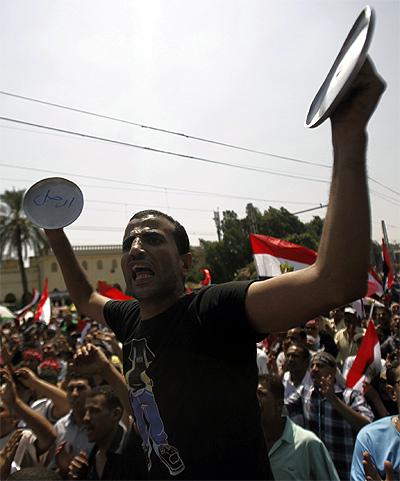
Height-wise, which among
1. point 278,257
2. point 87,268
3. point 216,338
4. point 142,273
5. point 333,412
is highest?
point 87,268

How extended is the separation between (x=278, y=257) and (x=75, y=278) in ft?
21.0

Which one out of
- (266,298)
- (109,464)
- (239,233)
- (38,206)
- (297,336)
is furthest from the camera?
(239,233)

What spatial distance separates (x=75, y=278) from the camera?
2.28 m

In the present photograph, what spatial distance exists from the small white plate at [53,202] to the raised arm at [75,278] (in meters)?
0.06

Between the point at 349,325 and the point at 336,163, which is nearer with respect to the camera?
the point at 336,163

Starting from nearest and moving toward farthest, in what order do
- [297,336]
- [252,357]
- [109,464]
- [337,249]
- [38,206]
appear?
1. [337,249]
2. [252,357]
3. [38,206]
4. [109,464]
5. [297,336]

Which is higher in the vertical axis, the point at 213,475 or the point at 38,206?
the point at 38,206

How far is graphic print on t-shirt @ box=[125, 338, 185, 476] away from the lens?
4.76 ft

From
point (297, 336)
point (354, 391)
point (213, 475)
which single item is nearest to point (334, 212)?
point (213, 475)

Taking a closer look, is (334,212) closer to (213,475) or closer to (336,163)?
(336,163)

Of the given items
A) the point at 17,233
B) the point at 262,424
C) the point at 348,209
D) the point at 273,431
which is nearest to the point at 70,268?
the point at 262,424

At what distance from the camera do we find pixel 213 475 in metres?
1.38

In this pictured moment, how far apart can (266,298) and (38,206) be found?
4.15 feet

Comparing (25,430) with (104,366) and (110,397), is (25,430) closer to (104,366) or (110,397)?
(110,397)
